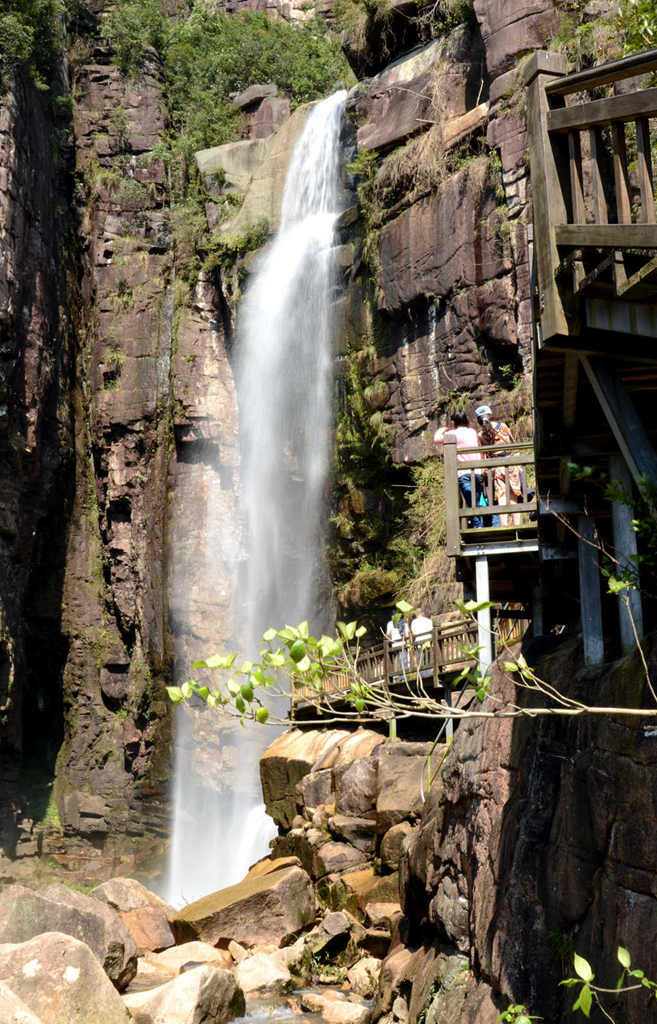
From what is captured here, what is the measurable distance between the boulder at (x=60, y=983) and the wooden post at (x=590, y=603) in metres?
6.12

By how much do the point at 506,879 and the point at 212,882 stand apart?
16.9 m

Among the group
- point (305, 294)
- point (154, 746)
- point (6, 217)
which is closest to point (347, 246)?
point (305, 294)

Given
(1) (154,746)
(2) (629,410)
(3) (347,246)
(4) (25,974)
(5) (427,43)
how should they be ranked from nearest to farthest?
(2) (629,410), (4) (25,974), (5) (427,43), (3) (347,246), (1) (154,746)

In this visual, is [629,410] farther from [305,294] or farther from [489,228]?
[305,294]

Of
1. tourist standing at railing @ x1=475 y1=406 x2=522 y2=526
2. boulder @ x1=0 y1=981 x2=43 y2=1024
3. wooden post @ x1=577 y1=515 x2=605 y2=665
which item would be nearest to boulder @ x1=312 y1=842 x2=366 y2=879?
tourist standing at railing @ x1=475 y1=406 x2=522 y2=526

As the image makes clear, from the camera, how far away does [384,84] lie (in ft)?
77.1

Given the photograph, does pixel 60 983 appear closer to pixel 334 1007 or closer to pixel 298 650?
pixel 334 1007

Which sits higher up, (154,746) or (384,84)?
(384,84)

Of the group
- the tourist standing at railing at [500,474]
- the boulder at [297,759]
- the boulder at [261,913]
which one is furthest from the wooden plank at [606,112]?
the boulder at [297,759]

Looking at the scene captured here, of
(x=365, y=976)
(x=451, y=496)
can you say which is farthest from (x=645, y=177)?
(x=365, y=976)

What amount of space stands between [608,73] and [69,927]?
470 inches

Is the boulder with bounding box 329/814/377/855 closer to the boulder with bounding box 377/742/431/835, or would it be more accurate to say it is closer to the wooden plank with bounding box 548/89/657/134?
the boulder with bounding box 377/742/431/835

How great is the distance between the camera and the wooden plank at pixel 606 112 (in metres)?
5.04

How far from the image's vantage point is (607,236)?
16.5ft
